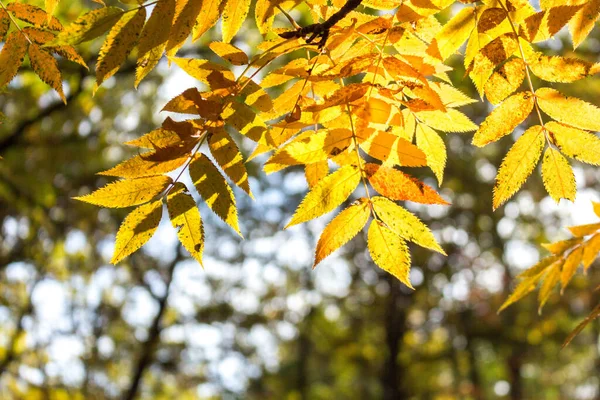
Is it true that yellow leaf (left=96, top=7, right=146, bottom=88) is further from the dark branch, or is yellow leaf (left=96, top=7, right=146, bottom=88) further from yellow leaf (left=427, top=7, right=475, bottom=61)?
yellow leaf (left=427, top=7, right=475, bottom=61)

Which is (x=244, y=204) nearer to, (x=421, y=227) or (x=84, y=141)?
(x=84, y=141)

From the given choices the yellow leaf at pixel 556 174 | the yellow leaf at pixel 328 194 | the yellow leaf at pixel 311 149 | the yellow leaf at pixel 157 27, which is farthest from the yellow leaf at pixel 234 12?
the yellow leaf at pixel 556 174

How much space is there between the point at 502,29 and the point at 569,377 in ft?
121

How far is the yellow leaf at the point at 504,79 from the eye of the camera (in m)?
1.14

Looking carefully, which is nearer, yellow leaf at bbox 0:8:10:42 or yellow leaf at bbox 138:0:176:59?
yellow leaf at bbox 138:0:176:59

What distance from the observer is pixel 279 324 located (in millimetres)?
17812

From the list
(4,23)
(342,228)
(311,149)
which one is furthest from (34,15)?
(342,228)

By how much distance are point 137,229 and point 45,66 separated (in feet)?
1.38

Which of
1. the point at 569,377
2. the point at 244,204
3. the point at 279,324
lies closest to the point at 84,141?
the point at 244,204

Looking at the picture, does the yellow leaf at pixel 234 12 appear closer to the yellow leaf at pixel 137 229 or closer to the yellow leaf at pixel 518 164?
the yellow leaf at pixel 137 229

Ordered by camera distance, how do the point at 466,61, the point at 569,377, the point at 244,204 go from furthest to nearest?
the point at 569,377 < the point at 244,204 < the point at 466,61

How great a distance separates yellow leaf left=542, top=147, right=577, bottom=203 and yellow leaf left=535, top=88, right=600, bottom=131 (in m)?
0.08

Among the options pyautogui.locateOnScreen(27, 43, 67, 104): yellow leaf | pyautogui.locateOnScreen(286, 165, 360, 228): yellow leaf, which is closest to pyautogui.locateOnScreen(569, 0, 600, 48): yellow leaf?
pyautogui.locateOnScreen(286, 165, 360, 228): yellow leaf

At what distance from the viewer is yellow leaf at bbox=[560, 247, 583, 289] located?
4.55 feet
